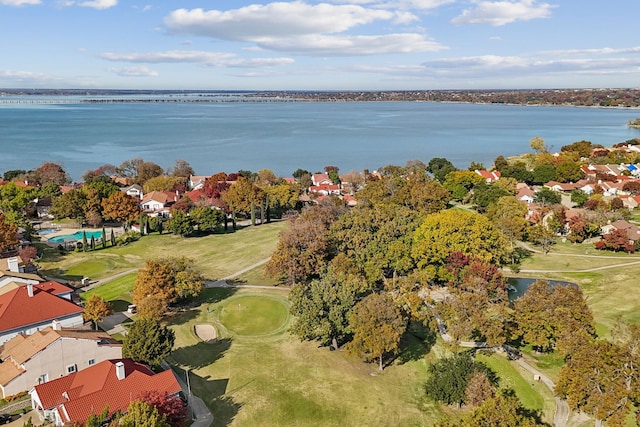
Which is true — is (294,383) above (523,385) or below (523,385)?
below

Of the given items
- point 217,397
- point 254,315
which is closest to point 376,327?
point 217,397

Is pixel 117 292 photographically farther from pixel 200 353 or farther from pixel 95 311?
pixel 200 353

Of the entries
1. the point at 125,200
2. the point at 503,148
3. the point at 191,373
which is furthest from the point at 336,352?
the point at 503,148

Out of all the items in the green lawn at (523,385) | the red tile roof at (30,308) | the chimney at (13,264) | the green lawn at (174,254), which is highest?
the chimney at (13,264)

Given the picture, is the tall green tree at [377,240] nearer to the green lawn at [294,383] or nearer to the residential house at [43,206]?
the green lawn at [294,383]

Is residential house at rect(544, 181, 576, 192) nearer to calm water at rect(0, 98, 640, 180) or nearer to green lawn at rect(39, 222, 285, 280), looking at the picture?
calm water at rect(0, 98, 640, 180)

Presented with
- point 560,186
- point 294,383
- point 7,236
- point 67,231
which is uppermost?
point 560,186

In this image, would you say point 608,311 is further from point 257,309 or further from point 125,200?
point 125,200

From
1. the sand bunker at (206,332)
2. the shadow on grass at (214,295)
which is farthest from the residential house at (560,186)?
the sand bunker at (206,332)
